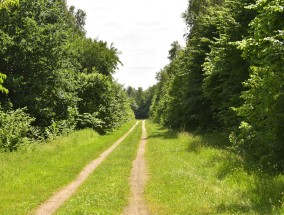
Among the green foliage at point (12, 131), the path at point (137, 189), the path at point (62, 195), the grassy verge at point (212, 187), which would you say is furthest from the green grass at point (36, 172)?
the grassy verge at point (212, 187)

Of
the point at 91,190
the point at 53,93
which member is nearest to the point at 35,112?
the point at 53,93

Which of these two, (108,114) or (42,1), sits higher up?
(42,1)

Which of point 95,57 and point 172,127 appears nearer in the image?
point 172,127

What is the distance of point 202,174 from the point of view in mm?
16391

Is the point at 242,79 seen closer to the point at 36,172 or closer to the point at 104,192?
the point at 104,192

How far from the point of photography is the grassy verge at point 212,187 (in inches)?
418

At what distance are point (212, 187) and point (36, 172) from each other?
8986mm

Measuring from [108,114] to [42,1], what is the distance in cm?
1913

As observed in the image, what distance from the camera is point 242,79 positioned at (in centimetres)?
2327

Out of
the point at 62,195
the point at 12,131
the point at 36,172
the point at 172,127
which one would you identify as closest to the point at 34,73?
the point at 12,131

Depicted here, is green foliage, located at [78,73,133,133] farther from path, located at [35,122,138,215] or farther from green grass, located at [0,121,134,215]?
path, located at [35,122,138,215]

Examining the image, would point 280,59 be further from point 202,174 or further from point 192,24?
point 192,24

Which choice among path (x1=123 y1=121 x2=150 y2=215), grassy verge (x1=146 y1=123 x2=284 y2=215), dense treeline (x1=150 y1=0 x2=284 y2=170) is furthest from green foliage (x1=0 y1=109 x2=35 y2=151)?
dense treeline (x1=150 y1=0 x2=284 y2=170)

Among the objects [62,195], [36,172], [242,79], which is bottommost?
[62,195]
